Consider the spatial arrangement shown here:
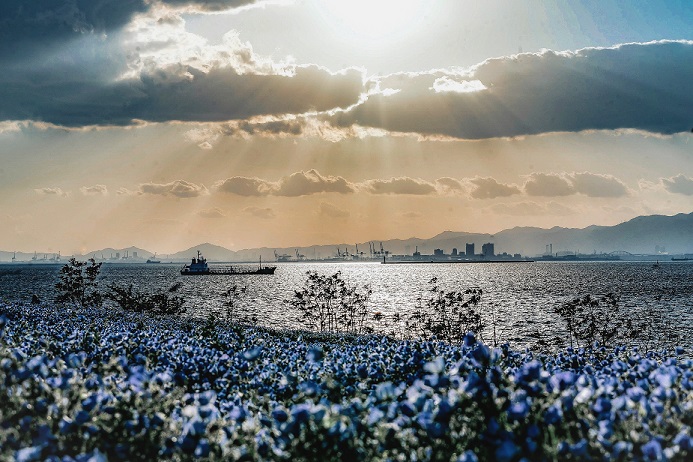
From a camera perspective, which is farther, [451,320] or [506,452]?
[451,320]

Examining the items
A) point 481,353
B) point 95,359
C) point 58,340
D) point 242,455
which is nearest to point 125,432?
point 242,455

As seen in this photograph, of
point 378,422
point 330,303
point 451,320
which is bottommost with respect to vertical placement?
point 451,320

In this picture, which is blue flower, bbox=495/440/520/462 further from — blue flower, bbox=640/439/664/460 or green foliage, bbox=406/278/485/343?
green foliage, bbox=406/278/485/343

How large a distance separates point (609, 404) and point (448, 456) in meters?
1.44

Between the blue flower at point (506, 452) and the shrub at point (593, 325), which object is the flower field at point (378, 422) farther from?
the shrub at point (593, 325)

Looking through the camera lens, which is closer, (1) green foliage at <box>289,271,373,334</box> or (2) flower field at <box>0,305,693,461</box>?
(2) flower field at <box>0,305,693,461</box>

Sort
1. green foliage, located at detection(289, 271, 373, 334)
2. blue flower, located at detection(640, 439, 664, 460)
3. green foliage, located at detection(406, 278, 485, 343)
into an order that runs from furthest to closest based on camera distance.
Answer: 1. green foliage, located at detection(289, 271, 373, 334)
2. green foliage, located at detection(406, 278, 485, 343)
3. blue flower, located at detection(640, 439, 664, 460)

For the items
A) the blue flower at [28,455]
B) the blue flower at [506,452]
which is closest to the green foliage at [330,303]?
the blue flower at [506,452]

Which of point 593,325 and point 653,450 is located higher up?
point 653,450

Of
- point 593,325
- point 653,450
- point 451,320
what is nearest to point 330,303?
point 451,320

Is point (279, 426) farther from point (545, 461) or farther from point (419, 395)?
point (545, 461)

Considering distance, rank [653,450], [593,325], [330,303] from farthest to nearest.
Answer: [330,303] → [593,325] → [653,450]

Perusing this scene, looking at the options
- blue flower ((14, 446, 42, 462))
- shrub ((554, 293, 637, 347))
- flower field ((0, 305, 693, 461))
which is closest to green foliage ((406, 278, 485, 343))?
shrub ((554, 293, 637, 347))

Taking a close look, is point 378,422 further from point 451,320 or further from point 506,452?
point 451,320
